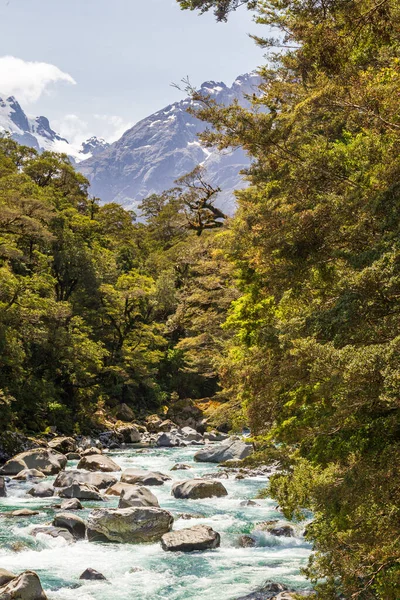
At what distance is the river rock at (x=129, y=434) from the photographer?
2770 centimetres

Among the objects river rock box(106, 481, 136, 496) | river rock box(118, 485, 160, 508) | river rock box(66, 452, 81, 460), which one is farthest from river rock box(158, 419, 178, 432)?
river rock box(118, 485, 160, 508)

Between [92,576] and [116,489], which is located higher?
[92,576]

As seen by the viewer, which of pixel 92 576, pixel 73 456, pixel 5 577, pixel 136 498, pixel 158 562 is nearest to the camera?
pixel 5 577

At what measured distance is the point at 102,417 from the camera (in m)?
29.7

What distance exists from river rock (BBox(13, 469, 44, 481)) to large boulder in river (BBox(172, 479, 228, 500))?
449 cm

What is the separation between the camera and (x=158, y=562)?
9.88 metres

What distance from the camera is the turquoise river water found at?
8.62 meters

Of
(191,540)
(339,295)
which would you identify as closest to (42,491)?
(191,540)

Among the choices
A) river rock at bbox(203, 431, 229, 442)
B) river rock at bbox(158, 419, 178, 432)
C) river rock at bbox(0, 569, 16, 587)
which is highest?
river rock at bbox(0, 569, 16, 587)

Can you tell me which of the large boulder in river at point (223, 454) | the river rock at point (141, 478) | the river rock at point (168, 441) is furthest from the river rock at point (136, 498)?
the river rock at point (168, 441)

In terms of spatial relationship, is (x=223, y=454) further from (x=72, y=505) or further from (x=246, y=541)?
(x=246, y=541)

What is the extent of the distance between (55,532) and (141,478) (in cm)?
584

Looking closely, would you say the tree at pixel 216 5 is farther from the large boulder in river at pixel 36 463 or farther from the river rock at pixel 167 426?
the river rock at pixel 167 426

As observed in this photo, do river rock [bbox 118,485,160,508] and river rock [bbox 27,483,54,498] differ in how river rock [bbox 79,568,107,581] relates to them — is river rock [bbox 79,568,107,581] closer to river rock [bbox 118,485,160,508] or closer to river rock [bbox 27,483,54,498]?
river rock [bbox 118,485,160,508]
